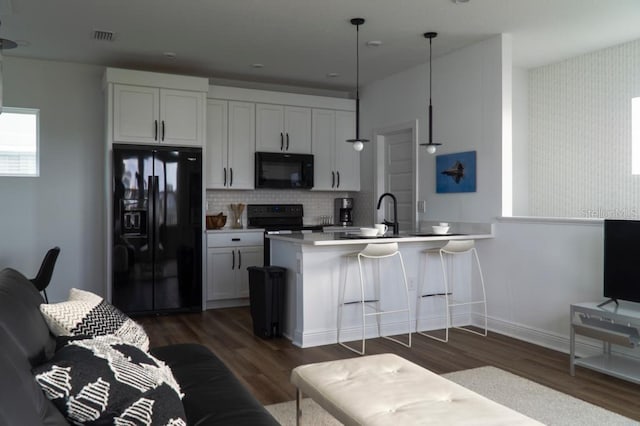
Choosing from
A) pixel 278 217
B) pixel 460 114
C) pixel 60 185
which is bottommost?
pixel 278 217

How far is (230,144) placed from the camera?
628 centimetres

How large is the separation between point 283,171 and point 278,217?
2.23ft

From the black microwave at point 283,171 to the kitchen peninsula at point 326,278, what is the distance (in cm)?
175

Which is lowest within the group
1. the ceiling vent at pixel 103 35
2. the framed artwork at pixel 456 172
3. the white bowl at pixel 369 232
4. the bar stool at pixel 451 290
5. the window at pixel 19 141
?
the bar stool at pixel 451 290

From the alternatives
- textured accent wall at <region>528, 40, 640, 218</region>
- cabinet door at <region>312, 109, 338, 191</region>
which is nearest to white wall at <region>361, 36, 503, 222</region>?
cabinet door at <region>312, 109, 338, 191</region>

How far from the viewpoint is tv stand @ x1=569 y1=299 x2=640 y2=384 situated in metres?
3.30

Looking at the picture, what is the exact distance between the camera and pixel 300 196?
7.14 metres

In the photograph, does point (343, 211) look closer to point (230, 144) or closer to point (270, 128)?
point (270, 128)

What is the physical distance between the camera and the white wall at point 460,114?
495 centimetres

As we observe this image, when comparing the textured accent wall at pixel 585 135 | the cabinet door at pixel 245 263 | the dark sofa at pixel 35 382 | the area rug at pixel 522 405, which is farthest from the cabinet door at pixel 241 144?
the dark sofa at pixel 35 382

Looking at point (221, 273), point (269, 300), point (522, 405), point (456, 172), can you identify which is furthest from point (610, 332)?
point (221, 273)

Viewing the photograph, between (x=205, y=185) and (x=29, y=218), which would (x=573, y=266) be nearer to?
(x=205, y=185)

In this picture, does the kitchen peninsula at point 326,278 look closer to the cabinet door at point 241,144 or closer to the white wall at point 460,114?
the white wall at point 460,114

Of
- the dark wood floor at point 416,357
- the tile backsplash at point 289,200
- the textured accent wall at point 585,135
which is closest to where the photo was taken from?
the dark wood floor at point 416,357
